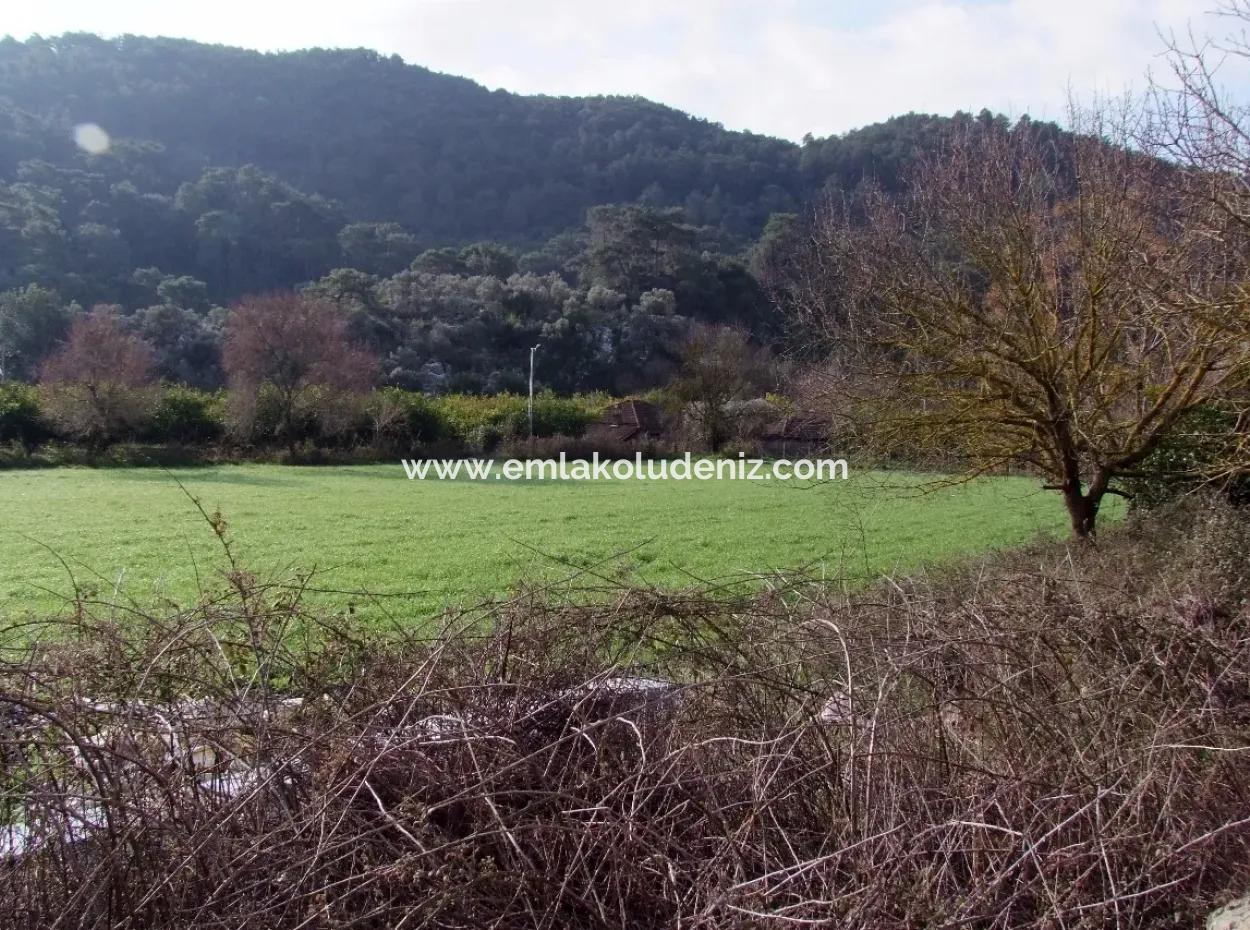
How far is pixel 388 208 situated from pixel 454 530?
7323cm

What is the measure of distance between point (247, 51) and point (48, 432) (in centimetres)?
7558

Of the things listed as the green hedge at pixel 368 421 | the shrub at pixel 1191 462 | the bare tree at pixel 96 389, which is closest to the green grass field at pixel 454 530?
the shrub at pixel 1191 462

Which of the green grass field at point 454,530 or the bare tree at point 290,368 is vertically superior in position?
the bare tree at point 290,368

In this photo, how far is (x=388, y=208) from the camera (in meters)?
83.1

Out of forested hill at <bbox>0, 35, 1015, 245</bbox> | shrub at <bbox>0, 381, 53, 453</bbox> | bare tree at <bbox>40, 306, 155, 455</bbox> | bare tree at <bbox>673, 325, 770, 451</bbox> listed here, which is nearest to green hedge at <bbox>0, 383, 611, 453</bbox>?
shrub at <bbox>0, 381, 53, 453</bbox>

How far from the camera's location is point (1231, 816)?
9.38 ft

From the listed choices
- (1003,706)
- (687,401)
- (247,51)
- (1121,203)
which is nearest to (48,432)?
(687,401)

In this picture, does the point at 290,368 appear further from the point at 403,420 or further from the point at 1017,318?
the point at 1017,318

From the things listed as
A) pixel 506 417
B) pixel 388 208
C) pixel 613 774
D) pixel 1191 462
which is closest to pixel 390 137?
pixel 388 208

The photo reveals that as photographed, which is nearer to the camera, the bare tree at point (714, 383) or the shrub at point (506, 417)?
the shrub at point (506, 417)

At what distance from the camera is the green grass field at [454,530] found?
10680mm

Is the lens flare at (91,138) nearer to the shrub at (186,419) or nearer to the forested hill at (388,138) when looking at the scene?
the forested hill at (388,138)

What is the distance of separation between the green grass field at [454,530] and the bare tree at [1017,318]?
144 centimetres

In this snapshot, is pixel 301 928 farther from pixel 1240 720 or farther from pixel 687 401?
pixel 687 401
